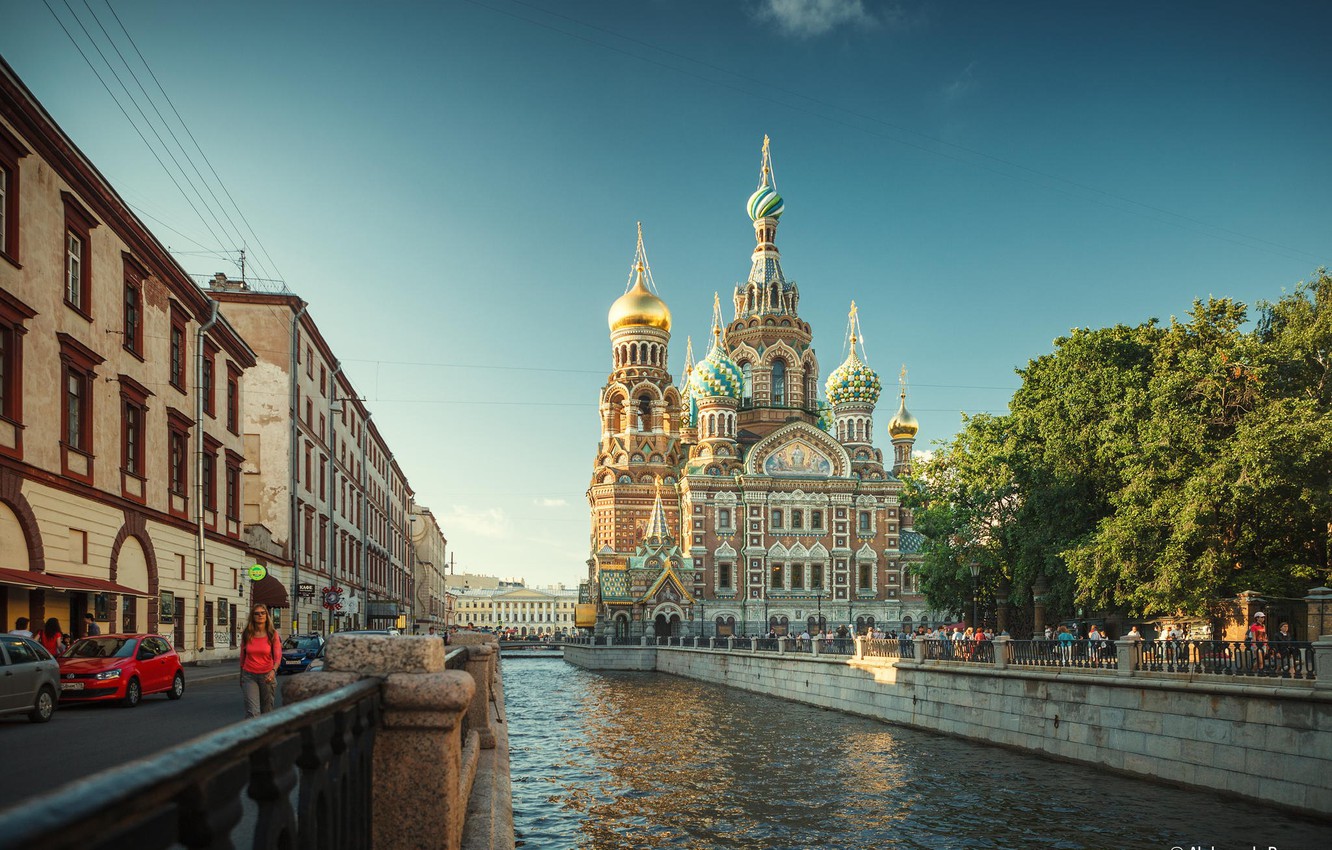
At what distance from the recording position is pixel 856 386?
3292 inches

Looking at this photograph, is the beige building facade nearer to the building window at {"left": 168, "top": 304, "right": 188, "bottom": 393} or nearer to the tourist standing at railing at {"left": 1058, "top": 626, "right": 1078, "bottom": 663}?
the building window at {"left": 168, "top": 304, "right": 188, "bottom": 393}

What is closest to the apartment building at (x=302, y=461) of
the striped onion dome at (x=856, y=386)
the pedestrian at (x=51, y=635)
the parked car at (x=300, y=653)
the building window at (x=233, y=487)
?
the building window at (x=233, y=487)

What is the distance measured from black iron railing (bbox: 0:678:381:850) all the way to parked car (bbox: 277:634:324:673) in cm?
2122

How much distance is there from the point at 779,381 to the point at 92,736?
80594 mm

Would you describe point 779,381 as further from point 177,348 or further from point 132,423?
point 132,423

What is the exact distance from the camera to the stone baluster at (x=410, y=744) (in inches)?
199

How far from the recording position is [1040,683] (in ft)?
80.1

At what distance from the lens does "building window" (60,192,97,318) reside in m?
22.6

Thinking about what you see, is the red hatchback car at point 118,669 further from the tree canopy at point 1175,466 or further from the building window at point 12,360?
the tree canopy at point 1175,466

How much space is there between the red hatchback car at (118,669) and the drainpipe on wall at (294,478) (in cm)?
2184

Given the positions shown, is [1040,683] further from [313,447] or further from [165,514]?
[313,447]

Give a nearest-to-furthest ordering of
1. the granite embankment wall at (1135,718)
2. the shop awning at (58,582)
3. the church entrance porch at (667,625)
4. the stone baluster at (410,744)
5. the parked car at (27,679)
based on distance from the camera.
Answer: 1. the stone baluster at (410,744)
2. the parked car at (27,679)
3. the granite embankment wall at (1135,718)
4. the shop awning at (58,582)
5. the church entrance porch at (667,625)

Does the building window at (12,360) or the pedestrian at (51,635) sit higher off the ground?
the building window at (12,360)

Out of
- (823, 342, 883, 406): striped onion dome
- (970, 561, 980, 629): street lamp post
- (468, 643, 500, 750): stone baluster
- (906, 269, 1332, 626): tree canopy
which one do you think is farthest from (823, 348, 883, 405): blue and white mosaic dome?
(468, 643, 500, 750): stone baluster
